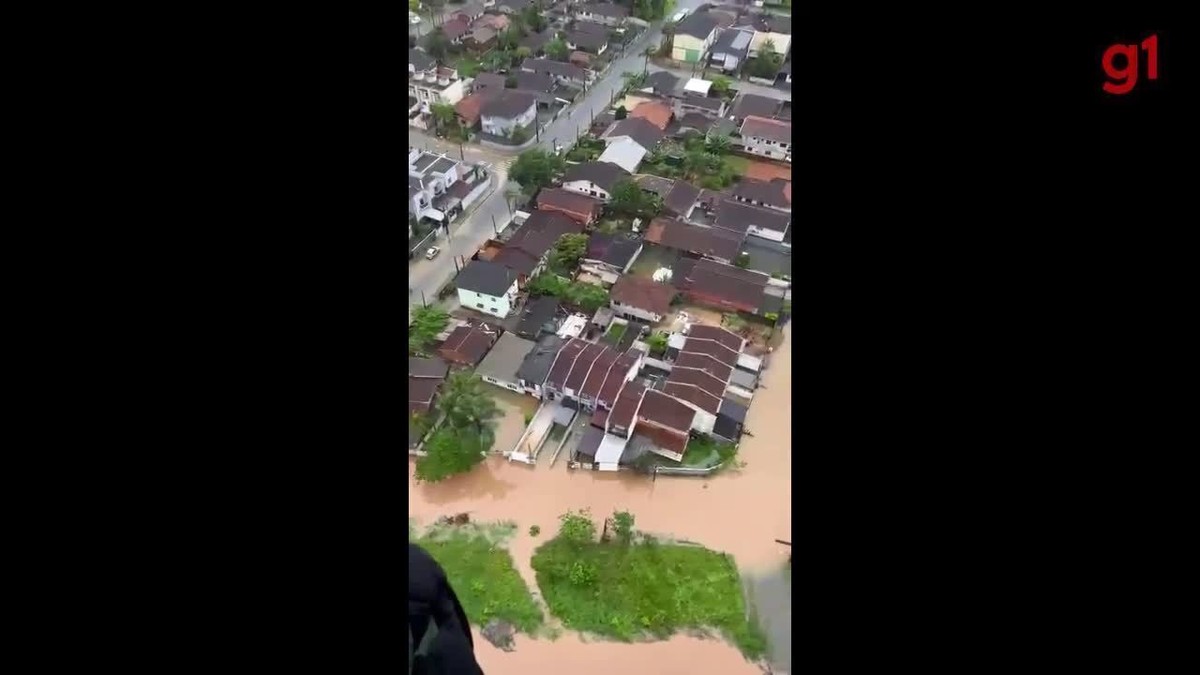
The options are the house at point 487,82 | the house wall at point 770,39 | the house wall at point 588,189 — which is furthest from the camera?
the house wall at point 770,39

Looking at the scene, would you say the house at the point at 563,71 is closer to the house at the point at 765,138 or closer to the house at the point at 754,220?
the house at the point at 765,138

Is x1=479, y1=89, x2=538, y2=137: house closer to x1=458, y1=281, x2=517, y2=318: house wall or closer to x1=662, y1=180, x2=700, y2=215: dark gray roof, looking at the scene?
x1=662, y1=180, x2=700, y2=215: dark gray roof

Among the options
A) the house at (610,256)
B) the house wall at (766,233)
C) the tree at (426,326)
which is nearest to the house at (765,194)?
the house wall at (766,233)

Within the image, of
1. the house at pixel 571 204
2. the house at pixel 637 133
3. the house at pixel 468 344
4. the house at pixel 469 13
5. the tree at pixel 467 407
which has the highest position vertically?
the house at pixel 469 13

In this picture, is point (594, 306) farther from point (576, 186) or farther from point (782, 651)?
point (782, 651)

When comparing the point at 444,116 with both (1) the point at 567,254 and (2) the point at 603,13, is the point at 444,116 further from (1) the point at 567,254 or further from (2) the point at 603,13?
(2) the point at 603,13

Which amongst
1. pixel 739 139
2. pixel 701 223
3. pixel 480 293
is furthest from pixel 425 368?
pixel 739 139
